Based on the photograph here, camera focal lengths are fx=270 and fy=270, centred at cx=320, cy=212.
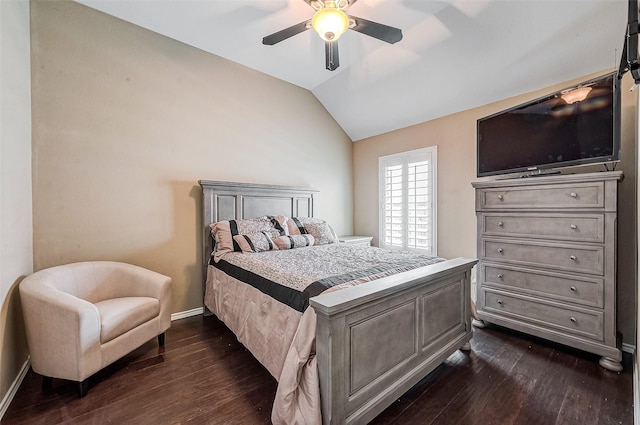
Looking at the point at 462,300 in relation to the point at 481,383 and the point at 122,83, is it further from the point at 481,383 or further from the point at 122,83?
the point at 122,83

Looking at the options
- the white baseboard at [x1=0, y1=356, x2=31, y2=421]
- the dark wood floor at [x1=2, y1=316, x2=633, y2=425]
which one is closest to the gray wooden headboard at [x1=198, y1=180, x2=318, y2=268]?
the dark wood floor at [x1=2, y1=316, x2=633, y2=425]

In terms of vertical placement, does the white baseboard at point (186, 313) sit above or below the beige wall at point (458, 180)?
below

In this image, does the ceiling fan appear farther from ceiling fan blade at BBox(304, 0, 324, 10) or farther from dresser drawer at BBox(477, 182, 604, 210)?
dresser drawer at BBox(477, 182, 604, 210)

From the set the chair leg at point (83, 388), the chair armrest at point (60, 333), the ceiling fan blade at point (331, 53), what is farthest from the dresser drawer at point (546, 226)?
the chair leg at point (83, 388)

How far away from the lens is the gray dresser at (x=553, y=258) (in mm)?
2102

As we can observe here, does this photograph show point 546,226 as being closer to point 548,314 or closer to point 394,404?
point 548,314

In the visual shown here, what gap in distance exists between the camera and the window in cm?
382

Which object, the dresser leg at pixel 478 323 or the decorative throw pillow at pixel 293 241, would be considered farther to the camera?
the decorative throw pillow at pixel 293 241

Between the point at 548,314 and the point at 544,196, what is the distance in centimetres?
104

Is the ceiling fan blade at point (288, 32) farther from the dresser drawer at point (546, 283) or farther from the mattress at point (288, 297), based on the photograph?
the dresser drawer at point (546, 283)

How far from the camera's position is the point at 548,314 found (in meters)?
2.38

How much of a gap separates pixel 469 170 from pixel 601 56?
1.47 meters

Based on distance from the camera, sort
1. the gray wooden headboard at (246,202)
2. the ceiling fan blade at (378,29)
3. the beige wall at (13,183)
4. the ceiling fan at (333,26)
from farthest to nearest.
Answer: the gray wooden headboard at (246,202) < the ceiling fan blade at (378,29) < the ceiling fan at (333,26) < the beige wall at (13,183)

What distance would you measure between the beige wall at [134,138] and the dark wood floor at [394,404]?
1.09 m
